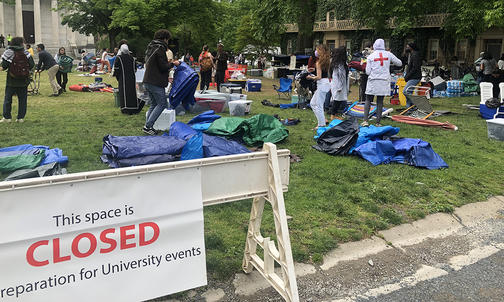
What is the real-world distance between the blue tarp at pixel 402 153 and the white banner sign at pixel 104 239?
179 inches

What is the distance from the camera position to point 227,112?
39.2 ft

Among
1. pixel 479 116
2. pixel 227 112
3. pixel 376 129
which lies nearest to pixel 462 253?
pixel 376 129

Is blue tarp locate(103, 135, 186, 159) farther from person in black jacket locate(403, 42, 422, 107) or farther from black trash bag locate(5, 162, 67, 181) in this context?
person in black jacket locate(403, 42, 422, 107)

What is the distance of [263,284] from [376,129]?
4.69m

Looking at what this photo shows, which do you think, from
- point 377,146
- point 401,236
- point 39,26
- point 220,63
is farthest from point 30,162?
point 39,26

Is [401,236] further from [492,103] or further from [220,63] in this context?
[220,63]

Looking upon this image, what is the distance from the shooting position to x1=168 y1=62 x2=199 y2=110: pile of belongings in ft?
33.6

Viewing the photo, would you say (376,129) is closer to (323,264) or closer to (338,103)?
(338,103)

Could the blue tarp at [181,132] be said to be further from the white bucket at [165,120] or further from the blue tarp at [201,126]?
the white bucket at [165,120]

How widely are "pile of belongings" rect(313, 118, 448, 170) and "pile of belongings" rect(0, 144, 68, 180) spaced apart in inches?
160

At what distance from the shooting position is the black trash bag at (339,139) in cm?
736

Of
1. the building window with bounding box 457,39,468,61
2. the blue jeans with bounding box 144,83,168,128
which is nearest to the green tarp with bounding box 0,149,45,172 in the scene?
the blue jeans with bounding box 144,83,168,128

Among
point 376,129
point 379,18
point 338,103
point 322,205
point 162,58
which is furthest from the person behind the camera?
point 379,18

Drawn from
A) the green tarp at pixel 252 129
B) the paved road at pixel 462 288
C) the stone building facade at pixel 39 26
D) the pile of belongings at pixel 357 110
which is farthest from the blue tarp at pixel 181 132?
the stone building facade at pixel 39 26
